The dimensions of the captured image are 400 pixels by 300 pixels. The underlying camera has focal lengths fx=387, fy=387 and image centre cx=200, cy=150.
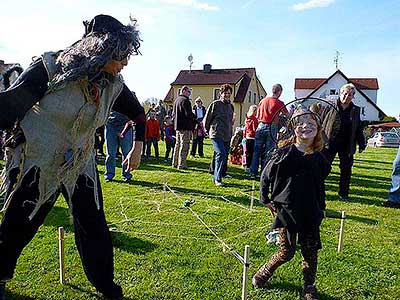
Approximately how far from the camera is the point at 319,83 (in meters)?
48.4

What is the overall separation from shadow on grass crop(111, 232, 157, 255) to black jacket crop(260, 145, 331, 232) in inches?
59.0

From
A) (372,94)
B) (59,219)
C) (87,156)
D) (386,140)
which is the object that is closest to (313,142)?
(87,156)

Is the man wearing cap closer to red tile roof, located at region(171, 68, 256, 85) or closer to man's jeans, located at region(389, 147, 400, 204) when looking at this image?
man's jeans, located at region(389, 147, 400, 204)

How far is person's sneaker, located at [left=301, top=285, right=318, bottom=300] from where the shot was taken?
3.12m

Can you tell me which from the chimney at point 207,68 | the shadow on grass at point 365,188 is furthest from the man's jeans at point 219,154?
the chimney at point 207,68

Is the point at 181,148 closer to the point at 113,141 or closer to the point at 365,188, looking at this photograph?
the point at 113,141

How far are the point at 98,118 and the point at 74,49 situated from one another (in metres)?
0.46

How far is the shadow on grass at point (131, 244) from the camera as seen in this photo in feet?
13.1

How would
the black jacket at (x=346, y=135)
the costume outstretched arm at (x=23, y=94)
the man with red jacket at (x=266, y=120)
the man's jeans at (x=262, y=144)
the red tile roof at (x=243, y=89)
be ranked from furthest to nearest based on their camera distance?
1. the red tile roof at (x=243, y=89)
2. the man's jeans at (x=262, y=144)
3. the man with red jacket at (x=266, y=120)
4. the black jacket at (x=346, y=135)
5. the costume outstretched arm at (x=23, y=94)

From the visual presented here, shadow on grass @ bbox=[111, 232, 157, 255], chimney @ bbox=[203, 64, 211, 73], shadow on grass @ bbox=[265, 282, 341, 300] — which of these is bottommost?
shadow on grass @ bbox=[265, 282, 341, 300]

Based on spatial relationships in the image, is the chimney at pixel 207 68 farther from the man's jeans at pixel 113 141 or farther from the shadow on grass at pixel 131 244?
the shadow on grass at pixel 131 244

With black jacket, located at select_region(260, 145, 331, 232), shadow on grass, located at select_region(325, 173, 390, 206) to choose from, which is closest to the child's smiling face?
black jacket, located at select_region(260, 145, 331, 232)

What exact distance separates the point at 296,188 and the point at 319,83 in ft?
158

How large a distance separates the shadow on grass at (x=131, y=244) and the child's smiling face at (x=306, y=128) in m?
1.95
